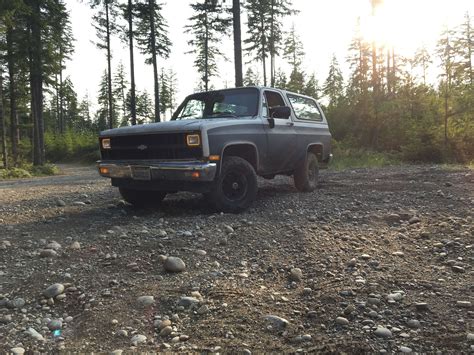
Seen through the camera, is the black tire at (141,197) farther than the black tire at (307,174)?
No

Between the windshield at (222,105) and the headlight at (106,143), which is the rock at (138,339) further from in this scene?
the windshield at (222,105)

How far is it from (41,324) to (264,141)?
174 inches

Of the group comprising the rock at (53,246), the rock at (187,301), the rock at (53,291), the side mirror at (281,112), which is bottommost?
the rock at (187,301)

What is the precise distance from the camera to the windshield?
657 centimetres

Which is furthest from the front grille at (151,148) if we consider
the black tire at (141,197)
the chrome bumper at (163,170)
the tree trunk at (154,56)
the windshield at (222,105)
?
the tree trunk at (154,56)

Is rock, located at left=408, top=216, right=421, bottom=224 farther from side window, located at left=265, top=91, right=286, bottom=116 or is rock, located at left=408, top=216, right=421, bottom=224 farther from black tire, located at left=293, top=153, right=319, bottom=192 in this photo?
side window, located at left=265, top=91, right=286, bottom=116

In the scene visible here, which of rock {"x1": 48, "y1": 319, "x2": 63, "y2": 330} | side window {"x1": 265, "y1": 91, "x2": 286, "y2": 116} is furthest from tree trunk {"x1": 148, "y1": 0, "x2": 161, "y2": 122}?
rock {"x1": 48, "y1": 319, "x2": 63, "y2": 330}

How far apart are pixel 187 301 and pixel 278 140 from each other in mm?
4237

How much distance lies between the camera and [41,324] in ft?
8.91

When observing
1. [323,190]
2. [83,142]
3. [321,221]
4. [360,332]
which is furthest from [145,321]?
[83,142]

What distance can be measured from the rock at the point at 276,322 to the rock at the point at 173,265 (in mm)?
1152

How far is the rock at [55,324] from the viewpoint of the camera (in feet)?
8.78

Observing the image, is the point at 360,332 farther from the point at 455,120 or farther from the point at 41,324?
the point at 455,120

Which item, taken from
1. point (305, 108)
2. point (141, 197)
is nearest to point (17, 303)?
point (141, 197)
